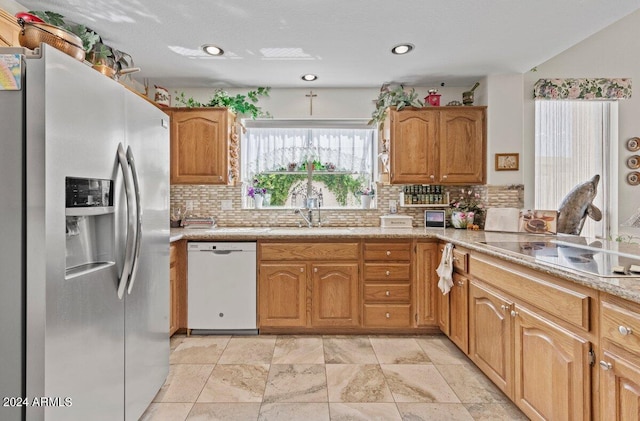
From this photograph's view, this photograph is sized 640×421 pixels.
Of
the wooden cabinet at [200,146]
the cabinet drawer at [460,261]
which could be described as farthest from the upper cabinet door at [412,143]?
the wooden cabinet at [200,146]

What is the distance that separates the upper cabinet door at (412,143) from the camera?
10.6 ft

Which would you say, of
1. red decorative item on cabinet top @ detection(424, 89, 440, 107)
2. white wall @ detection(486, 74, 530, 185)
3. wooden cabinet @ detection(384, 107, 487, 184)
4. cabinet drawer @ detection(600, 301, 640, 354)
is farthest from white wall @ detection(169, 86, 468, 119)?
cabinet drawer @ detection(600, 301, 640, 354)

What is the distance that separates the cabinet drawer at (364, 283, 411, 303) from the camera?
2877 millimetres

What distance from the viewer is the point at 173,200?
356 cm

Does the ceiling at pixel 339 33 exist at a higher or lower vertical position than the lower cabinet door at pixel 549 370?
higher

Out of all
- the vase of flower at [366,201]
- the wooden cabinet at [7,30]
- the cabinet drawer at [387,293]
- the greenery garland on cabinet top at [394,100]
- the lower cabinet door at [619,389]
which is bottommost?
the cabinet drawer at [387,293]

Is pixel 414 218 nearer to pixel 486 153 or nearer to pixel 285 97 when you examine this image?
pixel 486 153

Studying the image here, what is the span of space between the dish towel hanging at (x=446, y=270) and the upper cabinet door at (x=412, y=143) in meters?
0.92

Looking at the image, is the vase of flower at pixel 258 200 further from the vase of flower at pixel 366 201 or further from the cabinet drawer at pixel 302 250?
the vase of flower at pixel 366 201

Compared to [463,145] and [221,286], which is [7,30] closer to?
[221,286]

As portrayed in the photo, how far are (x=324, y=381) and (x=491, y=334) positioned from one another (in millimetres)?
1115

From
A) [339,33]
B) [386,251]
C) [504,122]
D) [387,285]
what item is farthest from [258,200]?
[504,122]

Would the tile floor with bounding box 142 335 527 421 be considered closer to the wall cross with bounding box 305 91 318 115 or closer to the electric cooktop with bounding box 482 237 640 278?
the electric cooktop with bounding box 482 237 640 278

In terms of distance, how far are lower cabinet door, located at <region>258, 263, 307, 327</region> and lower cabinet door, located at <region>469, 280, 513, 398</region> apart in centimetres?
136
